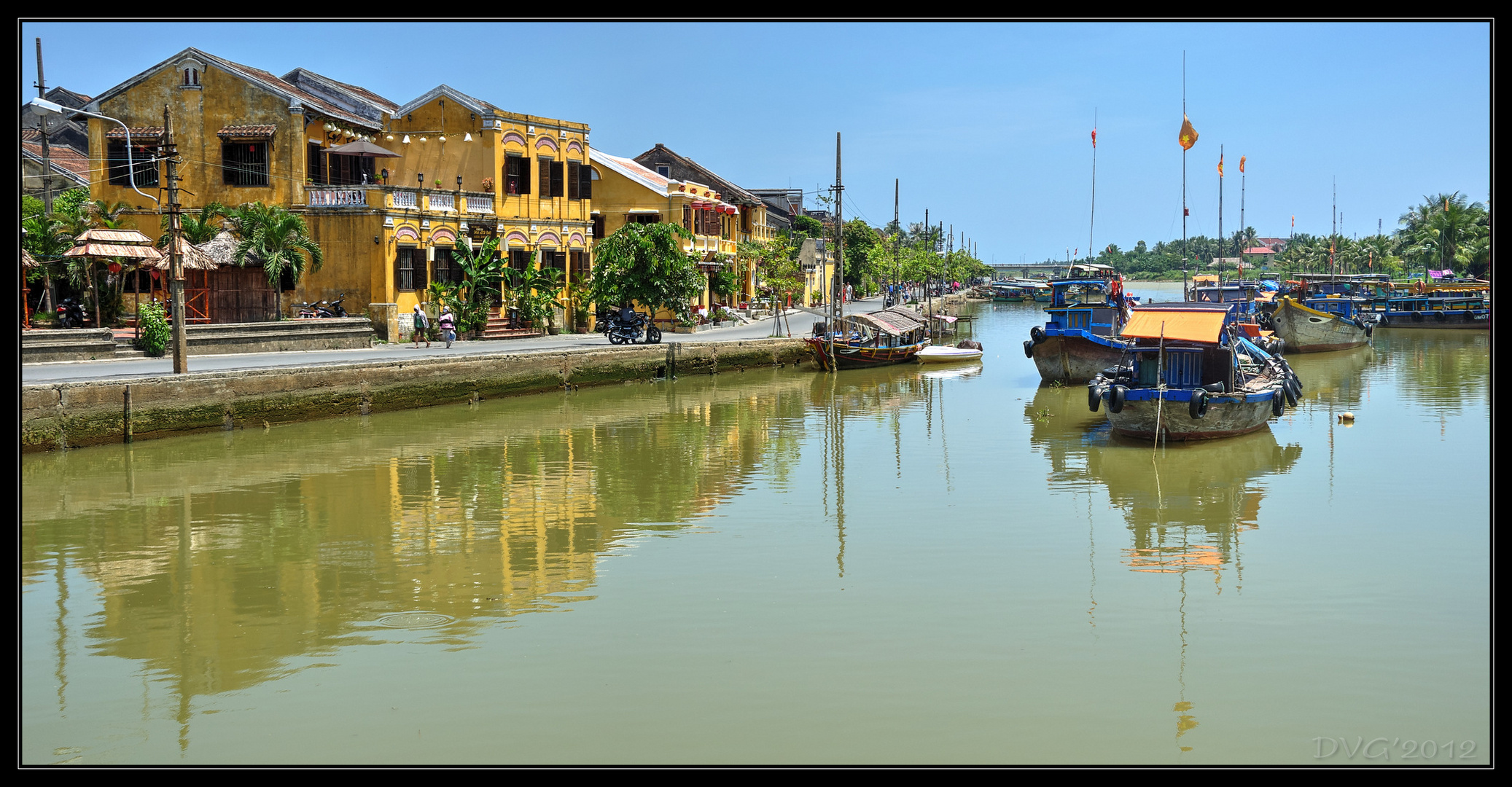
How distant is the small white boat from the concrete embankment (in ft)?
33.3

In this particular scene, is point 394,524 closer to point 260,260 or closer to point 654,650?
point 654,650

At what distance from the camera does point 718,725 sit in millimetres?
7961

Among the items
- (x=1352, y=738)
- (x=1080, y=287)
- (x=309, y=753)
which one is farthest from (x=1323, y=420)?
(x=309, y=753)

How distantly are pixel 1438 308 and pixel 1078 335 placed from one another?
34.9 m

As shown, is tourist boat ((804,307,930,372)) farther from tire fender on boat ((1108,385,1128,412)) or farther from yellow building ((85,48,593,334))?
tire fender on boat ((1108,385,1128,412))

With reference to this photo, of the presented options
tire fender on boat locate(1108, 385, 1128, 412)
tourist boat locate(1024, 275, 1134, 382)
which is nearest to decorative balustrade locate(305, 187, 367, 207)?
tourist boat locate(1024, 275, 1134, 382)

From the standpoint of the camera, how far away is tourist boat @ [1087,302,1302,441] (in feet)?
64.3

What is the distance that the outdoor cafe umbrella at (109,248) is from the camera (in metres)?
25.5

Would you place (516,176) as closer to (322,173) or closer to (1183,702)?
(322,173)

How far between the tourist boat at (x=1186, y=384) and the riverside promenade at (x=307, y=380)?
1373cm

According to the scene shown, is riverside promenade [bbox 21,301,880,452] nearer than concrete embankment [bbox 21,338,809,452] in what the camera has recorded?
No

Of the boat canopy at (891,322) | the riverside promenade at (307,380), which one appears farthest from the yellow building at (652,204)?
the riverside promenade at (307,380)
